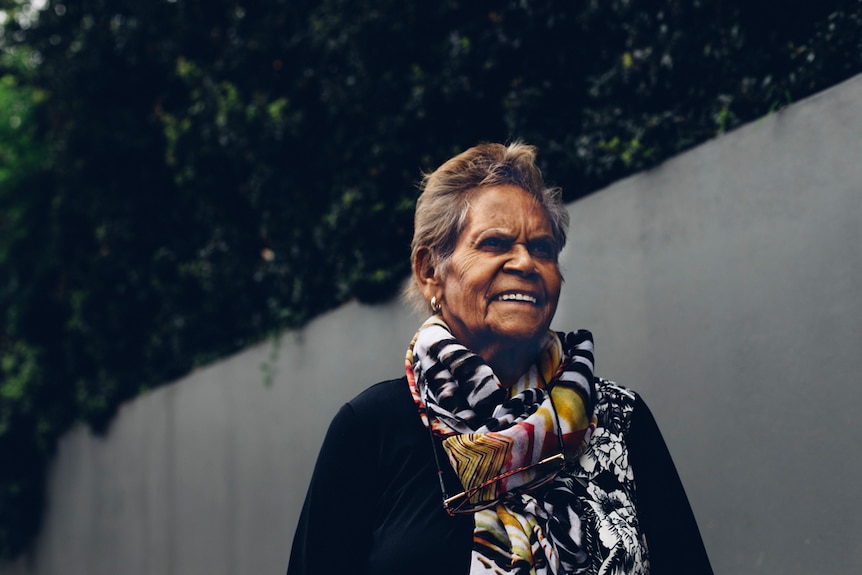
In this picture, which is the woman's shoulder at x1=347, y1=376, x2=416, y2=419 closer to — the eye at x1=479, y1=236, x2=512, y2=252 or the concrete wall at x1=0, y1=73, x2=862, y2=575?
the eye at x1=479, y1=236, x2=512, y2=252

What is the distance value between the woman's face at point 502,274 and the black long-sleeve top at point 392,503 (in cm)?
27

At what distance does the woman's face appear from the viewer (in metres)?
2.45

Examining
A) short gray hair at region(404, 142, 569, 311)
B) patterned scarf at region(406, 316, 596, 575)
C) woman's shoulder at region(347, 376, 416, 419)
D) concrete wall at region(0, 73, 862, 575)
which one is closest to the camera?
patterned scarf at region(406, 316, 596, 575)

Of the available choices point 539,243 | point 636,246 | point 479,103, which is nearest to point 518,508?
point 539,243

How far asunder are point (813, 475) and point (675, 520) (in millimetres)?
1188

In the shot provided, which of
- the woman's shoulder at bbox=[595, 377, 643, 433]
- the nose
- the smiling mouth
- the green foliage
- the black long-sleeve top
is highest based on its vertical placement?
the green foliage

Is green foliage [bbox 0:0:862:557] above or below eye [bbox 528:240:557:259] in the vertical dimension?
above

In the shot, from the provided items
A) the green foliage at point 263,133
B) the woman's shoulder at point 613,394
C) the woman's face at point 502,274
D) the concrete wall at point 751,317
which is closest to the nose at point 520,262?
the woman's face at point 502,274

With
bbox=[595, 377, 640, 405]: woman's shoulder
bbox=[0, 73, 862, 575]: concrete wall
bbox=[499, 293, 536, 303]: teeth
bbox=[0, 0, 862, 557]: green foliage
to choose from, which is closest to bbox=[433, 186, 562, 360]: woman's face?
bbox=[499, 293, 536, 303]: teeth

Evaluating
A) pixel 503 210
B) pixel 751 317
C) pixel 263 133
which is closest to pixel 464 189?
pixel 503 210

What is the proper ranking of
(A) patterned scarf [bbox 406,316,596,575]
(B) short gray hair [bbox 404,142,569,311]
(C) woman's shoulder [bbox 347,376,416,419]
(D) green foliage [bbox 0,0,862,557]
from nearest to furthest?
(A) patterned scarf [bbox 406,316,596,575] < (C) woman's shoulder [bbox 347,376,416,419] < (B) short gray hair [bbox 404,142,569,311] < (D) green foliage [bbox 0,0,862,557]

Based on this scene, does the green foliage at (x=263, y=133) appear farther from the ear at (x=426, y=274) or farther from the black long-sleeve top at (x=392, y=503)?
the black long-sleeve top at (x=392, y=503)

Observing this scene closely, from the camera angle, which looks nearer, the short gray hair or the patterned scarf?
the patterned scarf

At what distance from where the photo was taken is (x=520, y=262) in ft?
8.02
